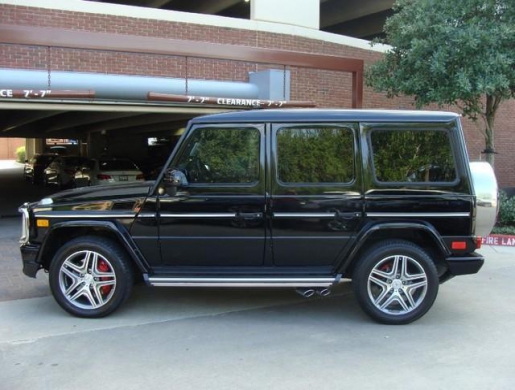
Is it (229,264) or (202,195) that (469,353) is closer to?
(229,264)

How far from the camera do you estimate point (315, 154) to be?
4988 mm

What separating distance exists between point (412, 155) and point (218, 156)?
186 centimetres

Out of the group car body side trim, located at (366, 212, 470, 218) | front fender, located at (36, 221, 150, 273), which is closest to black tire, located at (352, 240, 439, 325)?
car body side trim, located at (366, 212, 470, 218)

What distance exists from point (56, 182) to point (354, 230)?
1904 centimetres

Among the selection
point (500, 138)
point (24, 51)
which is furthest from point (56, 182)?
point (500, 138)

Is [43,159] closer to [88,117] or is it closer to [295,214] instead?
[88,117]

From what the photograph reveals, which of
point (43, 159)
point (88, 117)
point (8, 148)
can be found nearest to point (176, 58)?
point (88, 117)

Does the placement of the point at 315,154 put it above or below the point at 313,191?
above

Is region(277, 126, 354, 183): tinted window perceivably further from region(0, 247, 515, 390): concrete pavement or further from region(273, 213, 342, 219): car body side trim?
region(0, 247, 515, 390): concrete pavement

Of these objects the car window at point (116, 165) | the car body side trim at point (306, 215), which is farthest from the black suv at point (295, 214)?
the car window at point (116, 165)

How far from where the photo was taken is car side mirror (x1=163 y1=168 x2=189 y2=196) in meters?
4.79

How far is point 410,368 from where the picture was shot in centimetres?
404

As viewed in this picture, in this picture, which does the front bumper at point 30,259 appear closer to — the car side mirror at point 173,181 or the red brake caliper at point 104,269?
the red brake caliper at point 104,269

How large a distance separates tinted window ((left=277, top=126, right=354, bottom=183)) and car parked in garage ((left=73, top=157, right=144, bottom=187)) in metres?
10.5
